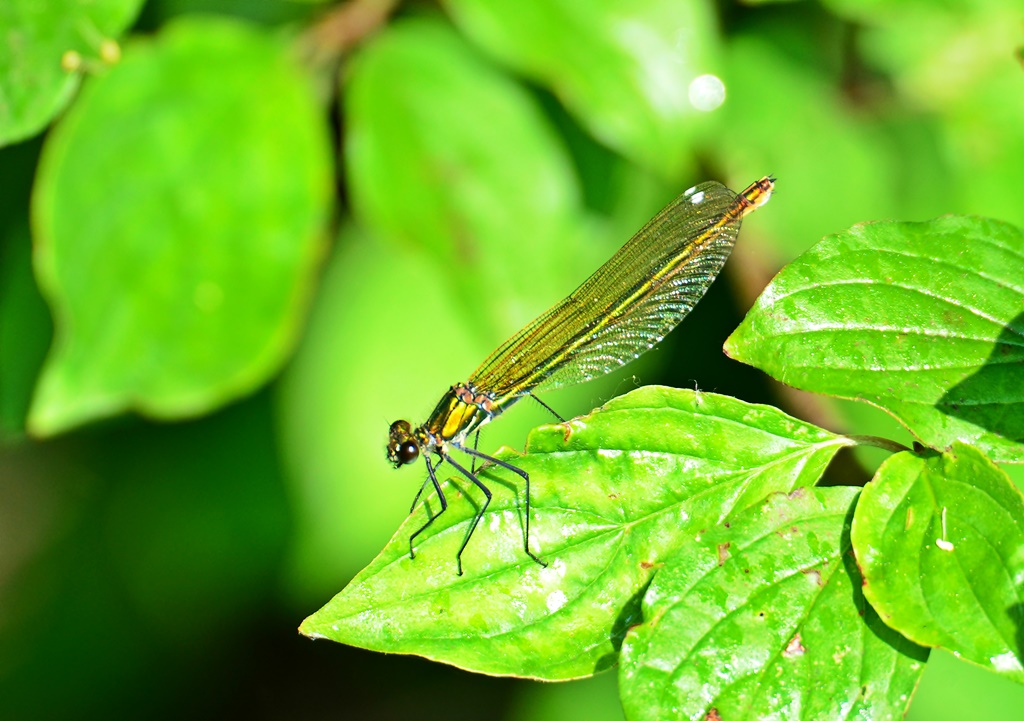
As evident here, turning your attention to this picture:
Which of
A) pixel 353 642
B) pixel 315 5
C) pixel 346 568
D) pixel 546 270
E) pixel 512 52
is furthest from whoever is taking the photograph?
pixel 346 568

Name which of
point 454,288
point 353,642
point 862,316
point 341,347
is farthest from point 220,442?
point 862,316

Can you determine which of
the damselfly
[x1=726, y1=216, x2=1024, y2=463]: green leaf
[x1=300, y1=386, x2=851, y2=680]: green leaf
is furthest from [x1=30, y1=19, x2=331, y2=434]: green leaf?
[x1=726, y1=216, x2=1024, y2=463]: green leaf

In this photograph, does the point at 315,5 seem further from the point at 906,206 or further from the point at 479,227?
the point at 906,206

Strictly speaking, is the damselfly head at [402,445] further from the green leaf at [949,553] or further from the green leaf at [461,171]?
the green leaf at [949,553]

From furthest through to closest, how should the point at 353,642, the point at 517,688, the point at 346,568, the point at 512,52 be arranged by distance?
the point at 517,688, the point at 346,568, the point at 512,52, the point at 353,642

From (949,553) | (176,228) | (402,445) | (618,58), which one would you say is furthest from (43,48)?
(949,553)

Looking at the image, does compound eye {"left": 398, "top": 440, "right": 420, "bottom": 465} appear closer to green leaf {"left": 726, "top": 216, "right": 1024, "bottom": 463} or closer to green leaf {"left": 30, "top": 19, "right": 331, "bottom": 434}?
green leaf {"left": 30, "top": 19, "right": 331, "bottom": 434}
